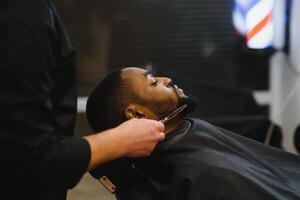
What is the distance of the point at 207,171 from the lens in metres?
1.46

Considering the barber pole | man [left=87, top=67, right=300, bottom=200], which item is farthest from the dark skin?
the barber pole

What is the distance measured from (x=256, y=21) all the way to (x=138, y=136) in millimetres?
1780

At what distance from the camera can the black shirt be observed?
44.3 inches

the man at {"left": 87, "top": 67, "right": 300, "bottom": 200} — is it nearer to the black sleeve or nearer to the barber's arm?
the barber's arm

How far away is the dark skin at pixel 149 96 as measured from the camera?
1538 mm

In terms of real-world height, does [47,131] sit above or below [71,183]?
above

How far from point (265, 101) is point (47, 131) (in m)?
2.28

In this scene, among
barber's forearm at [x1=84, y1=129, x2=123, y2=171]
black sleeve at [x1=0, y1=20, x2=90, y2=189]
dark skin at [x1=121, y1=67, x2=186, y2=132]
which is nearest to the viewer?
black sleeve at [x1=0, y1=20, x2=90, y2=189]

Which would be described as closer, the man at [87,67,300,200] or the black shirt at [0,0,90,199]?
the black shirt at [0,0,90,199]

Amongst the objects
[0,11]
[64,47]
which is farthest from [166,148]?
[0,11]

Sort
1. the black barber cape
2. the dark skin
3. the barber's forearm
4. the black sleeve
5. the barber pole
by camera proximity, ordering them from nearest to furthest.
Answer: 1. the black sleeve
2. the barber's forearm
3. the black barber cape
4. the dark skin
5. the barber pole

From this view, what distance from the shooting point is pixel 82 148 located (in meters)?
1.21

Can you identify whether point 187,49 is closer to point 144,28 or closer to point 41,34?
point 144,28

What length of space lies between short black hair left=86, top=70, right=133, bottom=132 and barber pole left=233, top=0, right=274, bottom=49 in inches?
59.4
